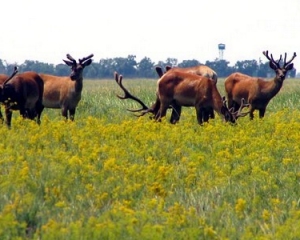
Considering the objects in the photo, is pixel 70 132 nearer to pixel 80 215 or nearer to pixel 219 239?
pixel 80 215

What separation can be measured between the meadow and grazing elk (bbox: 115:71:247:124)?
2621 millimetres

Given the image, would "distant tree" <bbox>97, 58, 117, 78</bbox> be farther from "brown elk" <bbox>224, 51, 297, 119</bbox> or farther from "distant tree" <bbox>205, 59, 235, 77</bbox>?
"brown elk" <bbox>224, 51, 297, 119</bbox>

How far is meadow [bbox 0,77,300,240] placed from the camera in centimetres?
634

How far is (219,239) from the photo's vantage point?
6.31 m

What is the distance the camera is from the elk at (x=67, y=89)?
16.7m

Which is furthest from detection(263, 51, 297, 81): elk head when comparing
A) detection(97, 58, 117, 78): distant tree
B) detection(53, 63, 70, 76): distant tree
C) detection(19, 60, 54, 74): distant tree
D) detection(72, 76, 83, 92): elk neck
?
detection(97, 58, 117, 78): distant tree

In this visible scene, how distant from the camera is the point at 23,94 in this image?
1602 cm

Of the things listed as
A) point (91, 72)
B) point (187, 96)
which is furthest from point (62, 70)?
point (187, 96)

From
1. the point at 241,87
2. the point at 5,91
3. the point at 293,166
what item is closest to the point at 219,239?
the point at 293,166

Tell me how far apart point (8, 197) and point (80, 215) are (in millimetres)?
890

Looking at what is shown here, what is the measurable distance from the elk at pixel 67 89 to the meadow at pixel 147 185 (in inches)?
151

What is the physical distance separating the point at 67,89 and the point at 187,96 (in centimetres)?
274

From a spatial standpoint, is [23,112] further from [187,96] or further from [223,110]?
[223,110]

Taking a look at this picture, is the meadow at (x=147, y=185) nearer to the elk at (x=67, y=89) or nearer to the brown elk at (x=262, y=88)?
the elk at (x=67, y=89)
